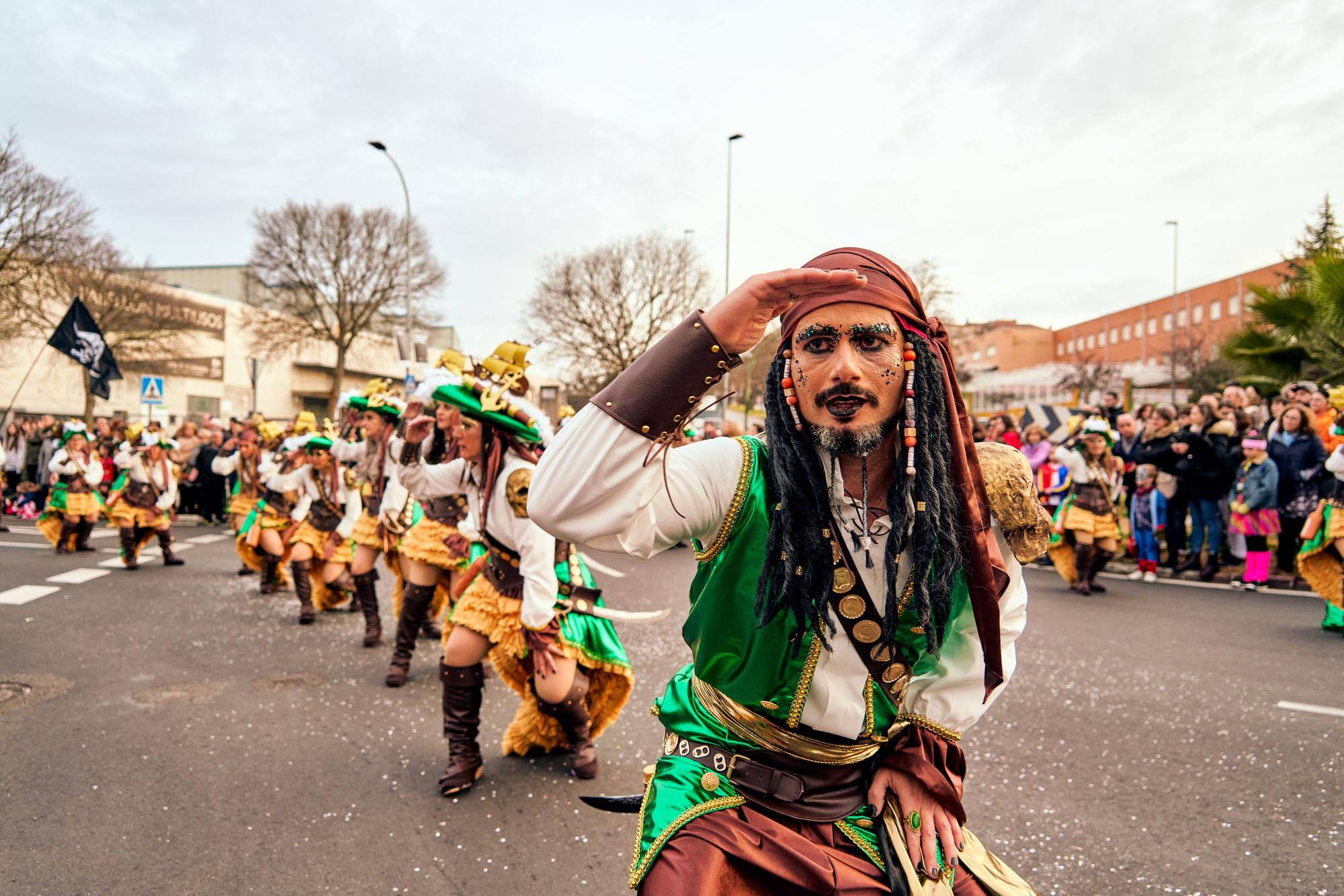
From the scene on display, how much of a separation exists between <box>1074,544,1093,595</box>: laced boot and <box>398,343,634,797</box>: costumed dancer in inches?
268

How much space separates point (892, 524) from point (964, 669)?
1.30 feet

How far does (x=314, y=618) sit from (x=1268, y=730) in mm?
7497

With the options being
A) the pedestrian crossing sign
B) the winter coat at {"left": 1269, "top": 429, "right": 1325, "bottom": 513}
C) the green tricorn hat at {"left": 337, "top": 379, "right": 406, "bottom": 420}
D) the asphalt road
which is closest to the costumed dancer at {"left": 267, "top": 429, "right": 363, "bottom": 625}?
the asphalt road

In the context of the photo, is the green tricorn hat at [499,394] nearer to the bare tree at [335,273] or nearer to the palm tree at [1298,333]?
the palm tree at [1298,333]

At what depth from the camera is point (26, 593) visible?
8719 millimetres

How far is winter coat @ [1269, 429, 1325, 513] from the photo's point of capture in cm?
869

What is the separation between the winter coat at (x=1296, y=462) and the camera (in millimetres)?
8688

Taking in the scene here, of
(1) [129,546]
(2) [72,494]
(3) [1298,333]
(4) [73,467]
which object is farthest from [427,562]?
(3) [1298,333]

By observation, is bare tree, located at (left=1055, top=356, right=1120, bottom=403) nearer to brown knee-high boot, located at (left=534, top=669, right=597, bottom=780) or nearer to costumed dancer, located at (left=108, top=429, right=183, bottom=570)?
costumed dancer, located at (left=108, top=429, right=183, bottom=570)

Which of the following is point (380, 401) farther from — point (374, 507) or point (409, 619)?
point (409, 619)

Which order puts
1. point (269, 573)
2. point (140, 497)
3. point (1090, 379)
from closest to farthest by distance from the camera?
point (269, 573) → point (140, 497) → point (1090, 379)

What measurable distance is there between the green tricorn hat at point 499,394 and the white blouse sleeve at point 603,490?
2.53 metres

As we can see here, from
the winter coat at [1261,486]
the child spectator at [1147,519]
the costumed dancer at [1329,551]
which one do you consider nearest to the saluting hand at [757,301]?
the costumed dancer at [1329,551]

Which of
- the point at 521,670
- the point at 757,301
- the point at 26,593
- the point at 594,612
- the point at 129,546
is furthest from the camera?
the point at 129,546
